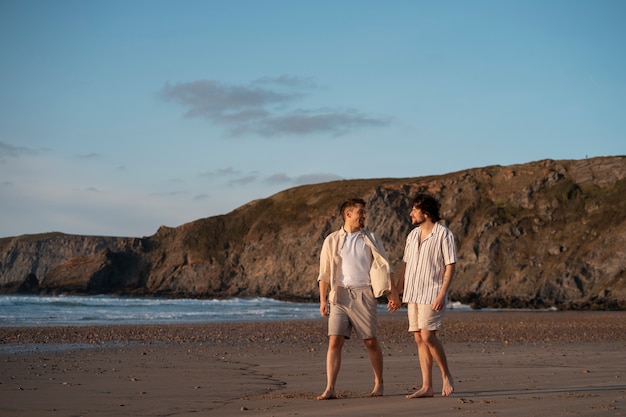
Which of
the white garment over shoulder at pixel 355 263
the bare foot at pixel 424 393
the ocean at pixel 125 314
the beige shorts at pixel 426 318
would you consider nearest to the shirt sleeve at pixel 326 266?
the white garment over shoulder at pixel 355 263

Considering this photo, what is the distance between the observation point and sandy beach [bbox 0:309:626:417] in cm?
693

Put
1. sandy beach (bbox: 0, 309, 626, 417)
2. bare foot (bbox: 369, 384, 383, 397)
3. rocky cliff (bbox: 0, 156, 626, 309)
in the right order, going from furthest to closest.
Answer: rocky cliff (bbox: 0, 156, 626, 309) → bare foot (bbox: 369, 384, 383, 397) → sandy beach (bbox: 0, 309, 626, 417)

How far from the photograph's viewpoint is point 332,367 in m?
7.82

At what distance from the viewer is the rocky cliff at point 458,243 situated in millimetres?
63188

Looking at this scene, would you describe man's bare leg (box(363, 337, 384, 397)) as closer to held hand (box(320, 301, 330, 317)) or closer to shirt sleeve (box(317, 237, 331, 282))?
held hand (box(320, 301, 330, 317))

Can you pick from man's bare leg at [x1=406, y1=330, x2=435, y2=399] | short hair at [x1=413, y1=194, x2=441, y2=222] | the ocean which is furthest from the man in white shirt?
the ocean

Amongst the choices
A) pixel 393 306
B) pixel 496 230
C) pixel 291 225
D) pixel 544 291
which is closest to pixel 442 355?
pixel 393 306

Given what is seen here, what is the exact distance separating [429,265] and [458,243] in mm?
68357

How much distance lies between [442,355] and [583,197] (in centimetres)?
6731

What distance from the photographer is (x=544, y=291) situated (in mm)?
62875

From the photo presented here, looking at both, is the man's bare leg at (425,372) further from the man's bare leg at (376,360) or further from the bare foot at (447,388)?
the man's bare leg at (376,360)

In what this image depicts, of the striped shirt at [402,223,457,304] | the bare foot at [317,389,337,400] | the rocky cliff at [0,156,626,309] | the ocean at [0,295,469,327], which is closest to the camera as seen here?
the bare foot at [317,389,337,400]

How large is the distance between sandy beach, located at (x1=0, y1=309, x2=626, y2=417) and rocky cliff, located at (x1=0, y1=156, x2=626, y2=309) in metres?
37.9

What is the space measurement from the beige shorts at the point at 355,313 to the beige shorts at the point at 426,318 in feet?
1.32
